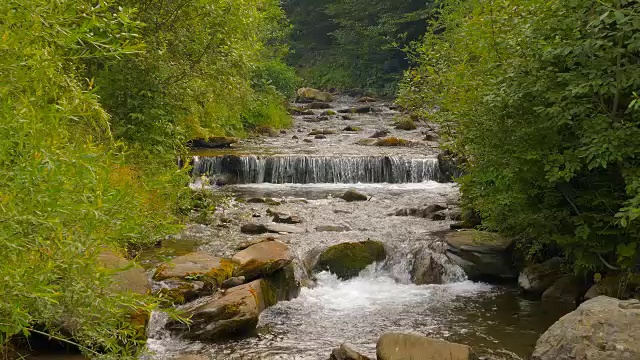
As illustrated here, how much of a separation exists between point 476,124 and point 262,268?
4.05 m

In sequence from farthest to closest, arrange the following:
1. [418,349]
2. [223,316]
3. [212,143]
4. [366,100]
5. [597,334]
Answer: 1. [366,100]
2. [212,143]
3. [223,316]
4. [418,349]
5. [597,334]

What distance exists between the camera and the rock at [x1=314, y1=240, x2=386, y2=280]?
1089 centimetres

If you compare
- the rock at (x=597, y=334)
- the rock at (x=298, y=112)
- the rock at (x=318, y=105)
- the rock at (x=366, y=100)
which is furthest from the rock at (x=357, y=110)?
the rock at (x=597, y=334)

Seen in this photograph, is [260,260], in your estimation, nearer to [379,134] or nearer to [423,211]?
[423,211]

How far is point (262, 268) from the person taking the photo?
9.49 metres

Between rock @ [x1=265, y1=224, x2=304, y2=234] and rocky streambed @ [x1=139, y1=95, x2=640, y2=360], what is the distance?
22 millimetres

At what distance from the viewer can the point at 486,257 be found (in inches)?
412

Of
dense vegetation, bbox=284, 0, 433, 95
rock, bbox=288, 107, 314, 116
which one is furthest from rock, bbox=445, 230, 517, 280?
dense vegetation, bbox=284, 0, 433, 95

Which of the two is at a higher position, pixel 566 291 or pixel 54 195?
pixel 54 195

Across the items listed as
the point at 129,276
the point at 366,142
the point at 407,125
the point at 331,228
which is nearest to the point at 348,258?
the point at 331,228

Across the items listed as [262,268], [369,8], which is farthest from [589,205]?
[369,8]

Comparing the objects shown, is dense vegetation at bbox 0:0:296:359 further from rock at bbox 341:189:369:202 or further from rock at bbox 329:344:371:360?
rock at bbox 341:189:369:202

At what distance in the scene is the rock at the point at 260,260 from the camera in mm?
9484

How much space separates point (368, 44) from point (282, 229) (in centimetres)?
3288
